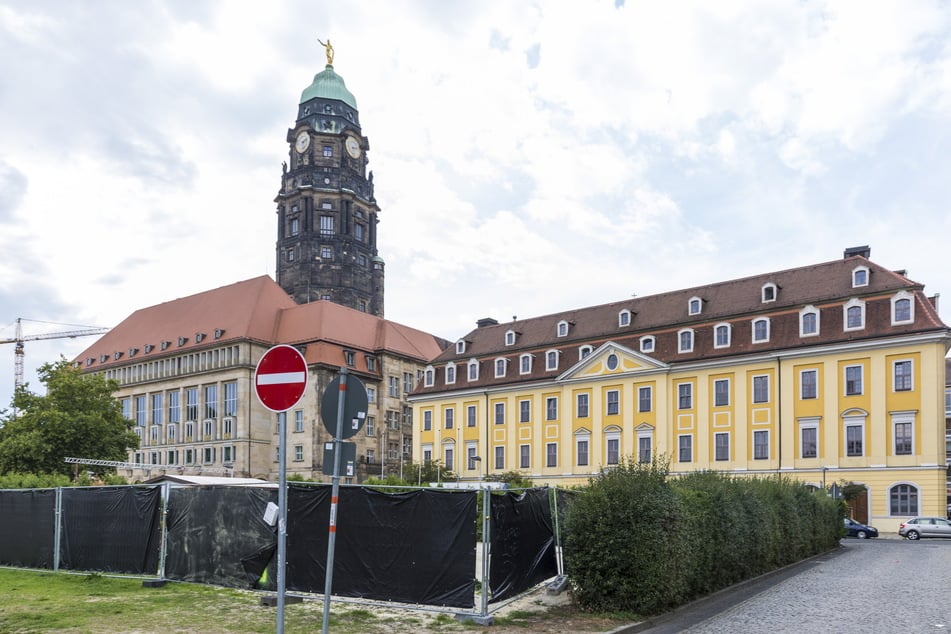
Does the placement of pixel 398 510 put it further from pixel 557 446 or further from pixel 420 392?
pixel 420 392

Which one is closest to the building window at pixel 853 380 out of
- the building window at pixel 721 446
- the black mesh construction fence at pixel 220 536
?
the building window at pixel 721 446

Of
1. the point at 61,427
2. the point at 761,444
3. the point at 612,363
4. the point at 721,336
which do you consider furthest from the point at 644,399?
the point at 61,427

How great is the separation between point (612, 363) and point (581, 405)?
13.6 ft

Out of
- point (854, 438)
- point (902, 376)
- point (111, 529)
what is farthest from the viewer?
point (854, 438)

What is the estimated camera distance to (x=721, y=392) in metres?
54.2

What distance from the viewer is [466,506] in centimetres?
1273

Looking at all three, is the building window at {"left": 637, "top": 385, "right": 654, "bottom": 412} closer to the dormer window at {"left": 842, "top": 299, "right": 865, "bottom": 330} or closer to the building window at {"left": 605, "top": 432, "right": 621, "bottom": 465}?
the building window at {"left": 605, "top": 432, "right": 621, "bottom": 465}

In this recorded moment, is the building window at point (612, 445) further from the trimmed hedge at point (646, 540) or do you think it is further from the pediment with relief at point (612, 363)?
the trimmed hedge at point (646, 540)

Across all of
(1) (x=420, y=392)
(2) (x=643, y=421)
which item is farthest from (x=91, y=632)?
(1) (x=420, y=392)

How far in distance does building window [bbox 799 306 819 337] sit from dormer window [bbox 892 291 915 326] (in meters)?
4.46

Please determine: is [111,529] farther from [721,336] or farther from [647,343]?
[647,343]

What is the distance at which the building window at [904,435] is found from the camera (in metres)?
46.6

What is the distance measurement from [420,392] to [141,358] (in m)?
31.9

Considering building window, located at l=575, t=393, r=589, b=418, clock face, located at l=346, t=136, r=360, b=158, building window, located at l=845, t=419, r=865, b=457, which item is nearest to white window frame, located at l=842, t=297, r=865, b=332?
building window, located at l=845, t=419, r=865, b=457
